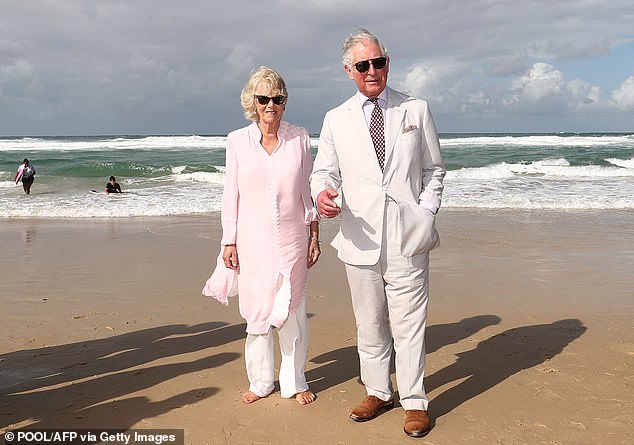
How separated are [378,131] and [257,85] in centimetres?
81

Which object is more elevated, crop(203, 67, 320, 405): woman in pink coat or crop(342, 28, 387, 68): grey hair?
crop(342, 28, 387, 68): grey hair

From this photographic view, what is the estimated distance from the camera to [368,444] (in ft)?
10.8

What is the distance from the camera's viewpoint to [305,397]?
384 centimetres

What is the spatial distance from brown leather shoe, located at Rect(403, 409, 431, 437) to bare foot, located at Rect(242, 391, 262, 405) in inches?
38.2

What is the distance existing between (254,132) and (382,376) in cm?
167

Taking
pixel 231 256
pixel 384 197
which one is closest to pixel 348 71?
pixel 384 197

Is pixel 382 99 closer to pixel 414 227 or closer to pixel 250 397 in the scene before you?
pixel 414 227

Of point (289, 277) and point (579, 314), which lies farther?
point (579, 314)

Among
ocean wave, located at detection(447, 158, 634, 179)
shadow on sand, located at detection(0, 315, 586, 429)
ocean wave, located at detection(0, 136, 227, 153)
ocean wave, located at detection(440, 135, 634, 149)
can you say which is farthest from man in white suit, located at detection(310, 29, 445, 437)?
ocean wave, located at detection(440, 135, 634, 149)

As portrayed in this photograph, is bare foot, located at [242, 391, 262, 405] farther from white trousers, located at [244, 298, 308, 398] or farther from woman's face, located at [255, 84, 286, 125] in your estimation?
woman's face, located at [255, 84, 286, 125]

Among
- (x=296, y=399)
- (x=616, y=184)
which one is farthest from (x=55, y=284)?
(x=616, y=184)

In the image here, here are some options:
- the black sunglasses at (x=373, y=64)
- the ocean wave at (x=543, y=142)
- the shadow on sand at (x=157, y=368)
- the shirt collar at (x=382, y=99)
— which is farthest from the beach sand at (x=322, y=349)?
the ocean wave at (x=543, y=142)

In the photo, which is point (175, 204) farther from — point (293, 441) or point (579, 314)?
point (293, 441)

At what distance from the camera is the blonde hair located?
3637mm
